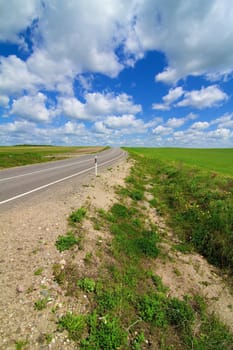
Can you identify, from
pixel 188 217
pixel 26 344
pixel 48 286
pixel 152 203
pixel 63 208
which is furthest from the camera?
pixel 152 203

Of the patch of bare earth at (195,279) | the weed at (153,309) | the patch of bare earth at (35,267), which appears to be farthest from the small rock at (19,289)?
the patch of bare earth at (195,279)

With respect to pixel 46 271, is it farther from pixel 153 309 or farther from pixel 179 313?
pixel 179 313

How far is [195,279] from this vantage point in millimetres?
4773

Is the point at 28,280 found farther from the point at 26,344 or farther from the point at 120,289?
the point at 120,289

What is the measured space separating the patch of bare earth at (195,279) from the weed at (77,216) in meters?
2.64

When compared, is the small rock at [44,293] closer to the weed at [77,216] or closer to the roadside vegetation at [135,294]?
the roadside vegetation at [135,294]

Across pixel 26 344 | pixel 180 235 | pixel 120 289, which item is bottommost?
pixel 180 235

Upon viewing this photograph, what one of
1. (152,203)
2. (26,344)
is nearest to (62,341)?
(26,344)

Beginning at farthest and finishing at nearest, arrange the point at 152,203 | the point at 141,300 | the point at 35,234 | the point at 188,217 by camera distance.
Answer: the point at 152,203
the point at 188,217
the point at 35,234
the point at 141,300

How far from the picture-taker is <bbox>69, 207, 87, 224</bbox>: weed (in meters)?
5.89

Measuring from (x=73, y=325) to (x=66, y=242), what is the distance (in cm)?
207

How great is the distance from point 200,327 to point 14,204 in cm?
662

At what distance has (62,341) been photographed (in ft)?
8.30

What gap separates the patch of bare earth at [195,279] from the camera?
405 cm
